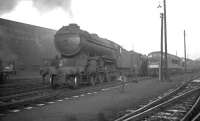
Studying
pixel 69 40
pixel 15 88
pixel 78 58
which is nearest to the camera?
pixel 69 40

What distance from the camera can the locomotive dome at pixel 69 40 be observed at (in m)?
14.5

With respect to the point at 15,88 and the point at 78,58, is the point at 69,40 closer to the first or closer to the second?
the point at 78,58

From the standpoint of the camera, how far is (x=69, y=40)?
1469 cm

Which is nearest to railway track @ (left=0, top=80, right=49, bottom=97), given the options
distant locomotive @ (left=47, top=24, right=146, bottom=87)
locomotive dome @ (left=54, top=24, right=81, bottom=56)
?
distant locomotive @ (left=47, top=24, right=146, bottom=87)

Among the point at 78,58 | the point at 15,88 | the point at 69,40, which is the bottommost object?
the point at 15,88

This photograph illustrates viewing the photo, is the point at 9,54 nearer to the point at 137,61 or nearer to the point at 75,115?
the point at 137,61

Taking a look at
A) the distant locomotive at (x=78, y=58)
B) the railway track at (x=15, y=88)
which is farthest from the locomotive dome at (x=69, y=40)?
the railway track at (x=15, y=88)

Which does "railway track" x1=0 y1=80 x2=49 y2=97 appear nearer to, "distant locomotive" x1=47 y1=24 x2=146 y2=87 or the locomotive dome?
"distant locomotive" x1=47 y1=24 x2=146 y2=87

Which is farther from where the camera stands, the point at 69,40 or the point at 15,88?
the point at 15,88

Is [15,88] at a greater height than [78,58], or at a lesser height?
lesser

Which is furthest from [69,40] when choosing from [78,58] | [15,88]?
[15,88]

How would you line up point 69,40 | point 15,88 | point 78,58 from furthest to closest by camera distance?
point 15,88 → point 78,58 → point 69,40

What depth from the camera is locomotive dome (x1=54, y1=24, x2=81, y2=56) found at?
14484 millimetres

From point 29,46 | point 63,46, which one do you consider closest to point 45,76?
point 63,46
